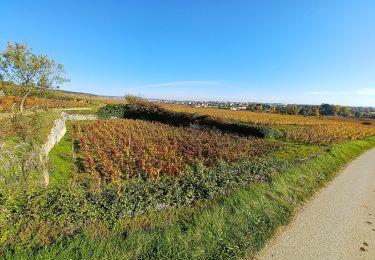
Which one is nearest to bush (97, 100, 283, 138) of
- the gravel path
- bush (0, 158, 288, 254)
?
A: the gravel path

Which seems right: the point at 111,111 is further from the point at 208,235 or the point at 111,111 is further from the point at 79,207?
the point at 208,235

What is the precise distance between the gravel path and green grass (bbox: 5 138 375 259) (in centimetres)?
42

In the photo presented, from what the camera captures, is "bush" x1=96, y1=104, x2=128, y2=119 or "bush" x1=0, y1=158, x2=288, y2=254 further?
"bush" x1=96, y1=104, x2=128, y2=119

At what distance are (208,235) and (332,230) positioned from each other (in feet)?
13.8

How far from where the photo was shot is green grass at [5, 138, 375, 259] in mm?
5547

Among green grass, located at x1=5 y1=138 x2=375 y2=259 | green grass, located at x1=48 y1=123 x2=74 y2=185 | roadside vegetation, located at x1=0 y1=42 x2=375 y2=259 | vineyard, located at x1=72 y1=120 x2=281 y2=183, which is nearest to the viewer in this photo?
green grass, located at x1=5 y1=138 x2=375 y2=259

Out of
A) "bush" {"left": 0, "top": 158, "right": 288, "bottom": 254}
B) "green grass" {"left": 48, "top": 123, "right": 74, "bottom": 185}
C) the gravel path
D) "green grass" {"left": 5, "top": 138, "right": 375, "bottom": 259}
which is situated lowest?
"green grass" {"left": 48, "top": 123, "right": 74, "bottom": 185}

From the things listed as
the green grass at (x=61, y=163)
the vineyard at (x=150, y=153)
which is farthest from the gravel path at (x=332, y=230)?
the green grass at (x=61, y=163)

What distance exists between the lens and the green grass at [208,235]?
5.55 m

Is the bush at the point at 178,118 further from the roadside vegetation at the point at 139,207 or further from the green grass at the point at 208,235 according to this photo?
the green grass at the point at 208,235

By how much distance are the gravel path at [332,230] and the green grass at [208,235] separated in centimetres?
42

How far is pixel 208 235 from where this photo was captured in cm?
669

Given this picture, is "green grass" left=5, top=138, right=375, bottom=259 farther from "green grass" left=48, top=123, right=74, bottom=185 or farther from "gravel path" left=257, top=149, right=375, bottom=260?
"green grass" left=48, top=123, right=74, bottom=185

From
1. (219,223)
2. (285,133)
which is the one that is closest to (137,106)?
(285,133)
